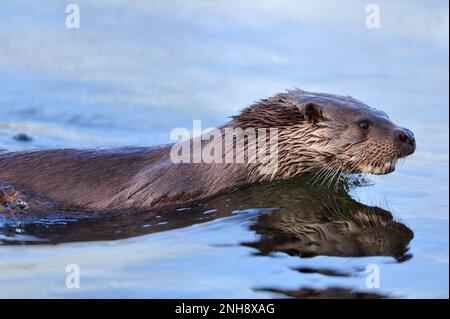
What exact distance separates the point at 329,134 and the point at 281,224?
1.37 metres

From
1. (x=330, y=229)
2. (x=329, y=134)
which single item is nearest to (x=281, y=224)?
(x=330, y=229)

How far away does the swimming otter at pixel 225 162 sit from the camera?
28.9 feet

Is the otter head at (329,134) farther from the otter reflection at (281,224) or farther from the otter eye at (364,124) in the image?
the otter reflection at (281,224)

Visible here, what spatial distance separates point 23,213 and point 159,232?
1.52 m

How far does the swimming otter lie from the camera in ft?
28.9

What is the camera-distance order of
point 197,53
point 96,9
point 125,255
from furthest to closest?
point 96,9 < point 197,53 < point 125,255

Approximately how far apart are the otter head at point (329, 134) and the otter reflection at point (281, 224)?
29cm

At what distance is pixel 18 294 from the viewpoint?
265 inches

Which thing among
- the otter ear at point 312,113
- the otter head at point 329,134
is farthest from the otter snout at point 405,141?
the otter ear at point 312,113

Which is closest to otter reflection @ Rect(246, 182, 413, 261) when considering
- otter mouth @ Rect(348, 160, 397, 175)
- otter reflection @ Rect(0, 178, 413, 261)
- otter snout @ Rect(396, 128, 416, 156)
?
otter reflection @ Rect(0, 178, 413, 261)

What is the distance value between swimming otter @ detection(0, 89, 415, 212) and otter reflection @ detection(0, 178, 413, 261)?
0.61 ft

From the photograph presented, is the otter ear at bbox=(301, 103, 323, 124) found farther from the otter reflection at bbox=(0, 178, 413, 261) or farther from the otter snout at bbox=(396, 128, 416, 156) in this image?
the otter snout at bbox=(396, 128, 416, 156)
